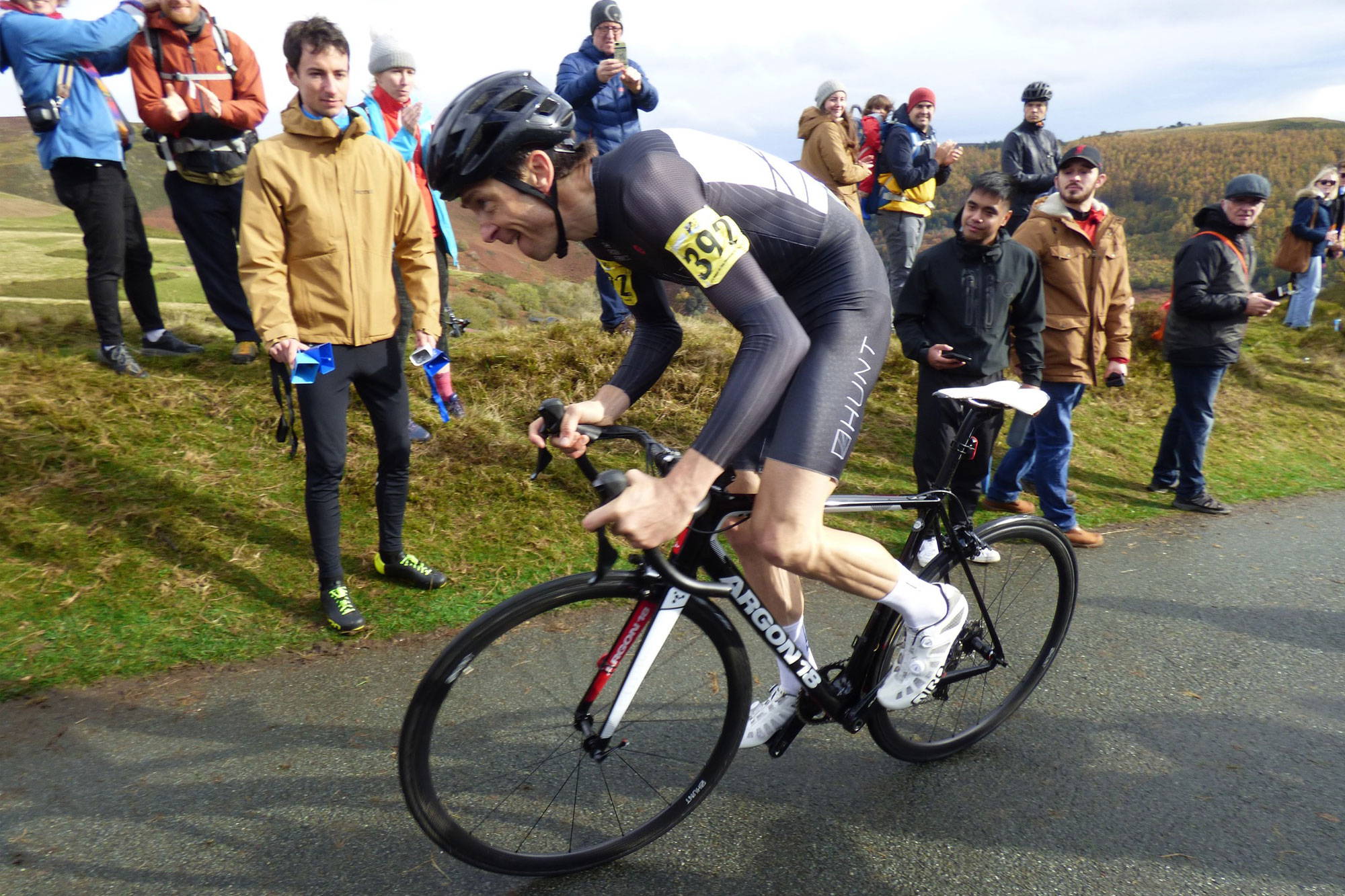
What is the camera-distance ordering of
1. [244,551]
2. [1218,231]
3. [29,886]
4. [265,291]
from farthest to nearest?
[1218,231], [244,551], [265,291], [29,886]

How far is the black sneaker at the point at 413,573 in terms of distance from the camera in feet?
13.3

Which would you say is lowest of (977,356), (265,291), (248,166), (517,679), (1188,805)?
(1188,805)

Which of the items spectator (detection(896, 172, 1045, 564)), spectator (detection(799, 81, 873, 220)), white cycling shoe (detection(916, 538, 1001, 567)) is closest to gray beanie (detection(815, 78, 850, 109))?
spectator (detection(799, 81, 873, 220))

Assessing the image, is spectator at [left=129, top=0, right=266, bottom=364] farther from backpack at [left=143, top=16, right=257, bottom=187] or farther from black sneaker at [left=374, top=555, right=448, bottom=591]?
black sneaker at [left=374, top=555, right=448, bottom=591]

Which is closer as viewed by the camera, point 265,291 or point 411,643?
point 265,291

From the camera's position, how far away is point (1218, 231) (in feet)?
18.7

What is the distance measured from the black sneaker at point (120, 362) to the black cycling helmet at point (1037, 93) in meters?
7.36

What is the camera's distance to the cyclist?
1.93 metres

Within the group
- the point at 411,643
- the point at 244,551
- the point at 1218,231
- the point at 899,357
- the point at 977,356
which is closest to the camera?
the point at 411,643

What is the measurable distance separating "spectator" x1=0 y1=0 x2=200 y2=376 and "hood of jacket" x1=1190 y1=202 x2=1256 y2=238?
265 inches

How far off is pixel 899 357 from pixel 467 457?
4.71 metres

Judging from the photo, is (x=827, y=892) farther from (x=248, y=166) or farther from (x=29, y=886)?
(x=248, y=166)

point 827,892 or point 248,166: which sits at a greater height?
point 248,166

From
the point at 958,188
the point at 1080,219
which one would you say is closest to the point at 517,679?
the point at 1080,219
